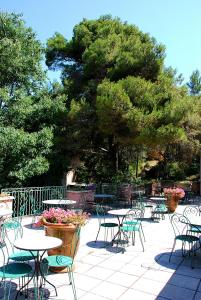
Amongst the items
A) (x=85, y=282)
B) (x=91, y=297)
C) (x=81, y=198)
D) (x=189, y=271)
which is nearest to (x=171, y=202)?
(x=81, y=198)

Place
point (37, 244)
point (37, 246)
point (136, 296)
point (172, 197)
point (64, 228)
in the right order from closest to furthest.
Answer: point (37, 246) < point (37, 244) < point (136, 296) < point (64, 228) < point (172, 197)

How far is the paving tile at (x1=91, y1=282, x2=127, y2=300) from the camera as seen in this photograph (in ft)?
14.9

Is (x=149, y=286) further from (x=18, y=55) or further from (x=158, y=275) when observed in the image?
(x=18, y=55)

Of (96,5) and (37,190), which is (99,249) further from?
(96,5)

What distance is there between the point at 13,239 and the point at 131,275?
3.35m

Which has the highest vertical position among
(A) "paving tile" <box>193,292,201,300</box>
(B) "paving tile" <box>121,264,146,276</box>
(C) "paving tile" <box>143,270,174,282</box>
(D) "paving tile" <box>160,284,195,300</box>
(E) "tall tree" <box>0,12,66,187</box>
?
(E) "tall tree" <box>0,12,66,187</box>

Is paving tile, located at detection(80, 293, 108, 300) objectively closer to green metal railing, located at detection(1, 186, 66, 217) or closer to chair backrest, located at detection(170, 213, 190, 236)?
chair backrest, located at detection(170, 213, 190, 236)

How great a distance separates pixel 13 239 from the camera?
24.7 feet

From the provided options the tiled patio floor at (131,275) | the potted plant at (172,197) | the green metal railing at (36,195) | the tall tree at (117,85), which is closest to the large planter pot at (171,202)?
the potted plant at (172,197)

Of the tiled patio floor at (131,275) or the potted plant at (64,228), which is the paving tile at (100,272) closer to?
the tiled patio floor at (131,275)

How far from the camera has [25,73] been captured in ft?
48.5

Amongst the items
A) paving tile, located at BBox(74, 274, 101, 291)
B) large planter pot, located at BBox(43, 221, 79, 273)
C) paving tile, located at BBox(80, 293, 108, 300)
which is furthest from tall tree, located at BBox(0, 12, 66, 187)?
paving tile, located at BBox(80, 293, 108, 300)

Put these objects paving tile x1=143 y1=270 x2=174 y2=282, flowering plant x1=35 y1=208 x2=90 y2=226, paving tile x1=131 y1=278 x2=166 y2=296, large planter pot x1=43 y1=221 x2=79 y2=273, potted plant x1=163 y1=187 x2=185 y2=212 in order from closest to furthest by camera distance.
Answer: paving tile x1=131 y1=278 x2=166 y2=296 < paving tile x1=143 y1=270 x2=174 y2=282 < large planter pot x1=43 y1=221 x2=79 y2=273 < flowering plant x1=35 y1=208 x2=90 y2=226 < potted plant x1=163 y1=187 x2=185 y2=212

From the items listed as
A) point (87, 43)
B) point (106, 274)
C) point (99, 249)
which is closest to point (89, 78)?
point (87, 43)
